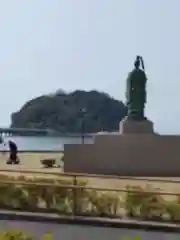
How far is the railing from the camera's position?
9469 mm

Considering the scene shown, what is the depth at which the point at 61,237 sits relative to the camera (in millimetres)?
9156

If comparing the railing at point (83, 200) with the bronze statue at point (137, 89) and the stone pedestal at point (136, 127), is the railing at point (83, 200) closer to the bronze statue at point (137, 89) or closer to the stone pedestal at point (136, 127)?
the stone pedestal at point (136, 127)

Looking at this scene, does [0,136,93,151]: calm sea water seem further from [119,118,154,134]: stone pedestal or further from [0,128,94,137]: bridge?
[0,128,94,137]: bridge

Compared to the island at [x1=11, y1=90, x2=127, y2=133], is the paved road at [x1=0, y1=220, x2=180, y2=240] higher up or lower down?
lower down

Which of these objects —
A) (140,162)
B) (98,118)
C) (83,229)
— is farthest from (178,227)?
(98,118)

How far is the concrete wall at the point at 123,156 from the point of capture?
17.0 metres

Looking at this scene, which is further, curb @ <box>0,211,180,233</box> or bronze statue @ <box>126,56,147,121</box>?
bronze statue @ <box>126,56,147,121</box>

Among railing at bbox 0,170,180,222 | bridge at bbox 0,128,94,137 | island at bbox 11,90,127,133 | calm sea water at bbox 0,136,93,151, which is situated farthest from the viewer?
bridge at bbox 0,128,94,137

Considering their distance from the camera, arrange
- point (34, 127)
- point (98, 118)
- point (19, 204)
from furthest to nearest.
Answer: point (34, 127) → point (98, 118) → point (19, 204)

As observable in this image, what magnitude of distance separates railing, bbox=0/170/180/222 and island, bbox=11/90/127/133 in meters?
32.6

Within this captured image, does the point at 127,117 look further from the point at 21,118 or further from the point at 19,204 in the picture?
the point at 21,118

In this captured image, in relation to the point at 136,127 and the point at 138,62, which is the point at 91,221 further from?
the point at 138,62

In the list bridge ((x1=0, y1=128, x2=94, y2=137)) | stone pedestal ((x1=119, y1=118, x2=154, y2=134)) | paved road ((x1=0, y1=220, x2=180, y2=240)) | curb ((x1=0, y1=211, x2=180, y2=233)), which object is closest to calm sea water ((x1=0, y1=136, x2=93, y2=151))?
stone pedestal ((x1=119, y1=118, x2=154, y2=134))

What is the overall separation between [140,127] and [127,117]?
70 cm
